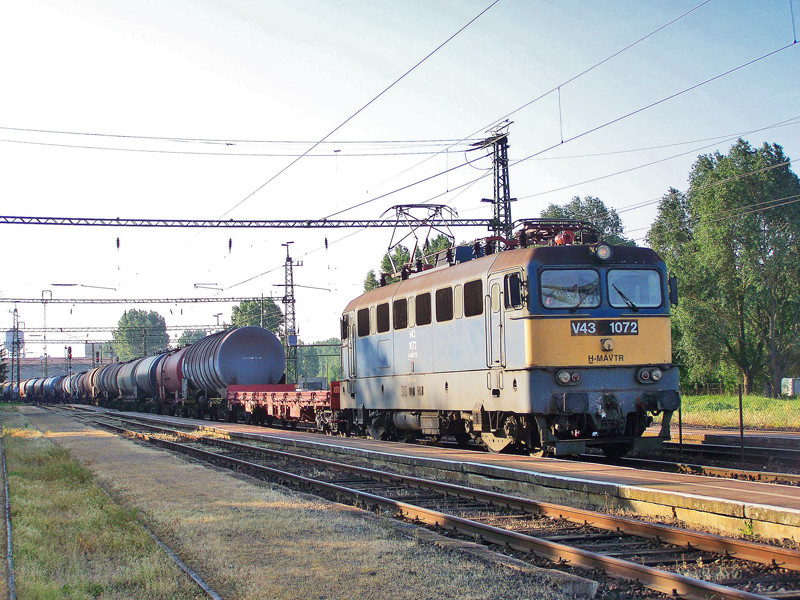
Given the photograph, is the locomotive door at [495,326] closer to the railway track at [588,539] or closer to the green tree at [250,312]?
the railway track at [588,539]

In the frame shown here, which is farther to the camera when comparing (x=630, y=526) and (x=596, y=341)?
(x=596, y=341)

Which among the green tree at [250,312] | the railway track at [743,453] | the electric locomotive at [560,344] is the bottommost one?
the railway track at [743,453]

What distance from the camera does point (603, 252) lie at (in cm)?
1426

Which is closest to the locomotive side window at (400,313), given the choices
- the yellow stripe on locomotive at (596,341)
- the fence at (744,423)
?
the yellow stripe on locomotive at (596,341)

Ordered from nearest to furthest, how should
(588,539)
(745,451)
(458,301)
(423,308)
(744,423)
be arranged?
(588,539) < (745,451) < (458,301) < (423,308) < (744,423)

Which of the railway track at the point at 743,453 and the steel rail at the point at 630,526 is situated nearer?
the steel rail at the point at 630,526

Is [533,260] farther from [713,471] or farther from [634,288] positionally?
[713,471]

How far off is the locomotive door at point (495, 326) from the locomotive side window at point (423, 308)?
258cm

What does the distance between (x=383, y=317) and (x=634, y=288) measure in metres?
7.09

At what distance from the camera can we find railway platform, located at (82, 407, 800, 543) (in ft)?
26.2

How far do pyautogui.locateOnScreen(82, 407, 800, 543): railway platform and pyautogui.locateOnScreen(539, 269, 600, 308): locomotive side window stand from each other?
268 cm

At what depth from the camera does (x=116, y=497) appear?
13.1 metres

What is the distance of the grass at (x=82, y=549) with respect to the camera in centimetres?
703

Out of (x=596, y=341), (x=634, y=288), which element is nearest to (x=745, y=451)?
(x=634, y=288)
